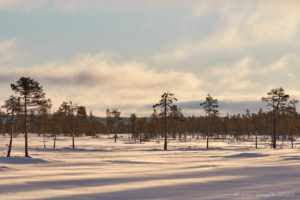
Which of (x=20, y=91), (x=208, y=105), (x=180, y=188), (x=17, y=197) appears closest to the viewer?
(x=17, y=197)

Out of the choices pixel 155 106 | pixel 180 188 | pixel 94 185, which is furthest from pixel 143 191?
pixel 155 106

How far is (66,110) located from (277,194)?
4296cm

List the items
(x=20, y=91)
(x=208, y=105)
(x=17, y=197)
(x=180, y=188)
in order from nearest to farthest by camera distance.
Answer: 1. (x=17, y=197)
2. (x=180, y=188)
3. (x=20, y=91)
4. (x=208, y=105)

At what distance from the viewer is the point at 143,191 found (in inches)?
355

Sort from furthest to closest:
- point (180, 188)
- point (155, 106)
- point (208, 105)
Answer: point (208, 105)
point (155, 106)
point (180, 188)

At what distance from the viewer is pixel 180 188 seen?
9.68m

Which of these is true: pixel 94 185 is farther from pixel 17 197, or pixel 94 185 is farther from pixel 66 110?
pixel 66 110

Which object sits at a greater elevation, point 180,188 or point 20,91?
point 20,91

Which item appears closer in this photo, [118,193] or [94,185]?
[118,193]

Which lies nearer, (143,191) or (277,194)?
(277,194)

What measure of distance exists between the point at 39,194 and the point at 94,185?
2.35m

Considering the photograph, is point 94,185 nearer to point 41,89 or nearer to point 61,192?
point 61,192

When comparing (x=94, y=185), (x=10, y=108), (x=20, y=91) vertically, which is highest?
(x=20, y=91)

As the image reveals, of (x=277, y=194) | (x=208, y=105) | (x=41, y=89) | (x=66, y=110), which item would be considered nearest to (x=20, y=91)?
(x=41, y=89)
